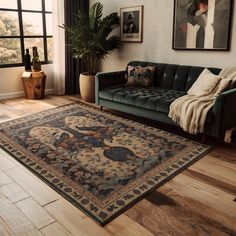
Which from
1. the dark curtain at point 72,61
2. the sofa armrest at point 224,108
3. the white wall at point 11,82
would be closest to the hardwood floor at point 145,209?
the sofa armrest at point 224,108

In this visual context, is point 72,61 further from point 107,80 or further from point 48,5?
point 107,80

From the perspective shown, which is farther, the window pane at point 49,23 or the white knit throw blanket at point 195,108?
the window pane at point 49,23

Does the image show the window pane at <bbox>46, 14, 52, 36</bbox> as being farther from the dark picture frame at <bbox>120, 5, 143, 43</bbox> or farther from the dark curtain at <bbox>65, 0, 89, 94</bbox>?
the dark picture frame at <bbox>120, 5, 143, 43</bbox>

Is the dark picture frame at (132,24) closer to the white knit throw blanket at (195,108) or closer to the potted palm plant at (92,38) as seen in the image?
the potted palm plant at (92,38)

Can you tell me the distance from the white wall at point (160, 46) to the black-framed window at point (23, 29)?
129 centimetres

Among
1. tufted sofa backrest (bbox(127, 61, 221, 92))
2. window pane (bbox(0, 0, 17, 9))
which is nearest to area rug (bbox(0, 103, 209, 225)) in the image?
tufted sofa backrest (bbox(127, 61, 221, 92))

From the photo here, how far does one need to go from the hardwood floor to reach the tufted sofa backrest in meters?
1.55

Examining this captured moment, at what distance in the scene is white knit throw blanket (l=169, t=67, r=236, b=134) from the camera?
9.89 ft

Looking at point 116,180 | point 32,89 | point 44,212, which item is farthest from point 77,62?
point 44,212

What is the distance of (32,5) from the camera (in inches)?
204

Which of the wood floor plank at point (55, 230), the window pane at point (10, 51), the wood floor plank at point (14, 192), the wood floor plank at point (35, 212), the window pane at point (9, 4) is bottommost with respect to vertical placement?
the wood floor plank at point (55, 230)

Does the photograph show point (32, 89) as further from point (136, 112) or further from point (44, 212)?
point (44, 212)

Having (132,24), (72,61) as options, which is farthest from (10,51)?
(132,24)

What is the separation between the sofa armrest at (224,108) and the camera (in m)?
2.89
